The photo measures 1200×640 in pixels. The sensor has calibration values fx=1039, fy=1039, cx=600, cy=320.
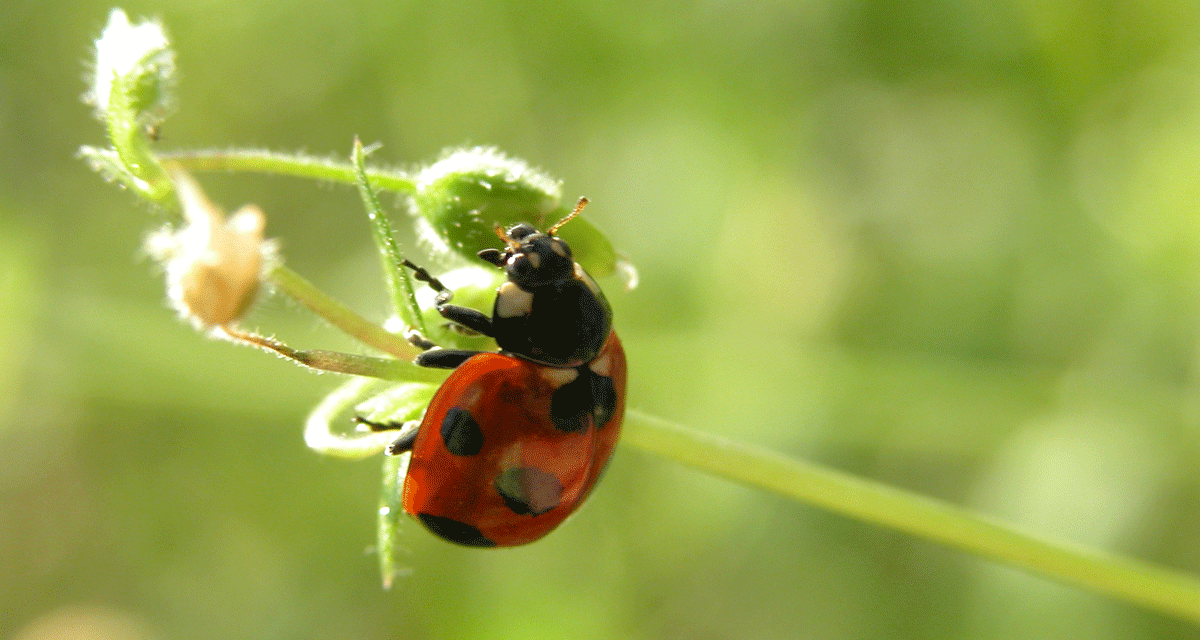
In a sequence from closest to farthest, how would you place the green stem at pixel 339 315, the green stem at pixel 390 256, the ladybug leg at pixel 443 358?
the green stem at pixel 390 256 → the green stem at pixel 339 315 → the ladybug leg at pixel 443 358

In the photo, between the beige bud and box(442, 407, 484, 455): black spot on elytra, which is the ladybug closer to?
box(442, 407, 484, 455): black spot on elytra

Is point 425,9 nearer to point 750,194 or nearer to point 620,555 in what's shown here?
point 750,194

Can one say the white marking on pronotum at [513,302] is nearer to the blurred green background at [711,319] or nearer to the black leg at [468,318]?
the black leg at [468,318]

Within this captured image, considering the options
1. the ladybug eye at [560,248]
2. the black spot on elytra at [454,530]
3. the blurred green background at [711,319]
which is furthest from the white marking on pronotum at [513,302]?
the blurred green background at [711,319]

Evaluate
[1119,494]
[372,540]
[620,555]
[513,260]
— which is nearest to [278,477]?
[372,540]

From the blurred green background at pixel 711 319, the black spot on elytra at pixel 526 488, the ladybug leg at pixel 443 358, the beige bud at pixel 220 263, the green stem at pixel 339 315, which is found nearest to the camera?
the beige bud at pixel 220 263

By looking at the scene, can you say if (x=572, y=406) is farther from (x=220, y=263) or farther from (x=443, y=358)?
(x=220, y=263)
